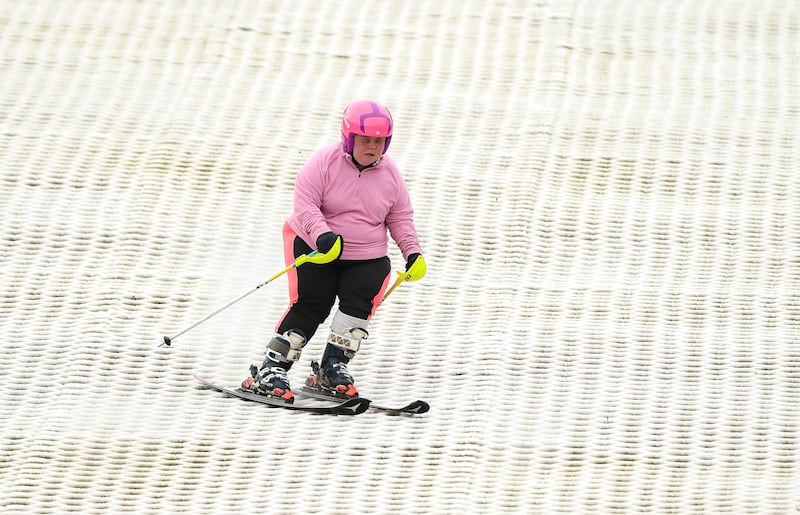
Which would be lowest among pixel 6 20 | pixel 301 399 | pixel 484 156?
pixel 301 399

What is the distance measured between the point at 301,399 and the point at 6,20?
2914mm

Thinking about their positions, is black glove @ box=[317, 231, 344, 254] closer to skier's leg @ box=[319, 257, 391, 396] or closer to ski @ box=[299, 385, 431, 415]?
skier's leg @ box=[319, 257, 391, 396]

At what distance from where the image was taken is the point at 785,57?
5266mm

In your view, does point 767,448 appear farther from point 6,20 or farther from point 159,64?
point 6,20

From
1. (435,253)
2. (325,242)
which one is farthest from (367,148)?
(435,253)

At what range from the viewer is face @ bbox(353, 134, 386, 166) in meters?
3.37

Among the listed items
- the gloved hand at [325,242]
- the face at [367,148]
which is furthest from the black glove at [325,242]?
the face at [367,148]

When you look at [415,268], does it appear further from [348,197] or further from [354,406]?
[354,406]

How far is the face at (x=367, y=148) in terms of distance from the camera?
3.37 m

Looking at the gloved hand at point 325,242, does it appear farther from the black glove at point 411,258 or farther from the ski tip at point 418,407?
the ski tip at point 418,407

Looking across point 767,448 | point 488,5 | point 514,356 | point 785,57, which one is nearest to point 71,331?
point 514,356

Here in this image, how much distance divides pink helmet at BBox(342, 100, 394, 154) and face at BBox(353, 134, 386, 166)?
19 millimetres

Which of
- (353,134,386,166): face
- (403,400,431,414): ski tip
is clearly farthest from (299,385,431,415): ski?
(353,134,386,166): face

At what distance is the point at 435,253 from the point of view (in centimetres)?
423
